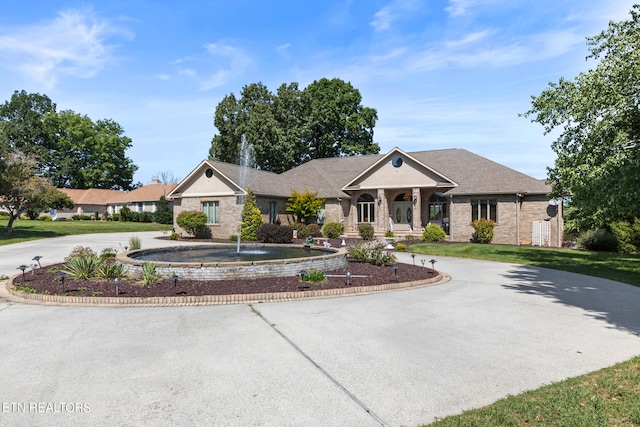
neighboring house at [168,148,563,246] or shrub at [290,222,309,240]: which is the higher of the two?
neighboring house at [168,148,563,246]

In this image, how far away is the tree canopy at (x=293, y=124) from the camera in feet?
147

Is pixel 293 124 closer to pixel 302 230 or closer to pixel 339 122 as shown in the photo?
pixel 339 122

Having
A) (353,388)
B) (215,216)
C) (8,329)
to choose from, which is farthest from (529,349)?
(215,216)

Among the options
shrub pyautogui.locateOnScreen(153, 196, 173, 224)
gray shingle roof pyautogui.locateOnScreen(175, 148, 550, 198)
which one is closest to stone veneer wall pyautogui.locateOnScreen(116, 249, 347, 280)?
gray shingle roof pyautogui.locateOnScreen(175, 148, 550, 198)

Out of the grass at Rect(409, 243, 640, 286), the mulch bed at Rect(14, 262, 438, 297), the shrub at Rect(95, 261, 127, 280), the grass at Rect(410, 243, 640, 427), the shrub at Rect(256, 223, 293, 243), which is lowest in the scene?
the grass at Rect(409, 243, 640, 286)

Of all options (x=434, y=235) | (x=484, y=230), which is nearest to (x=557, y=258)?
(x=484, y=230)

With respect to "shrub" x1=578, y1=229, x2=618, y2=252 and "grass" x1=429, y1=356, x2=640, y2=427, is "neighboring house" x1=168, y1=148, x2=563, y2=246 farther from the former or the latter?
"grass" x1=429, y1=356, x2=640, y2=427

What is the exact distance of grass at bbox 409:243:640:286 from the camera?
47.5ft

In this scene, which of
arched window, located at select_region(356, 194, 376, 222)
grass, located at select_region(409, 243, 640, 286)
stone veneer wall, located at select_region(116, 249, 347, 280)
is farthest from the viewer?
arched window, located at select_region(356, 194, 376, 222)

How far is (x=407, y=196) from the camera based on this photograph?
31.0 m

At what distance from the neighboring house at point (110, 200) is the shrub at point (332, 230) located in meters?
34.8

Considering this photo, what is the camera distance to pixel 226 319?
7715 millimetres

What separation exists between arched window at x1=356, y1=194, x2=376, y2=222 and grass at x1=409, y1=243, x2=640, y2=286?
7.35 m

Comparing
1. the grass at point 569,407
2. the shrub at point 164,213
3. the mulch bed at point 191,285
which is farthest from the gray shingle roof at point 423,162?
the grass at point 569,407
